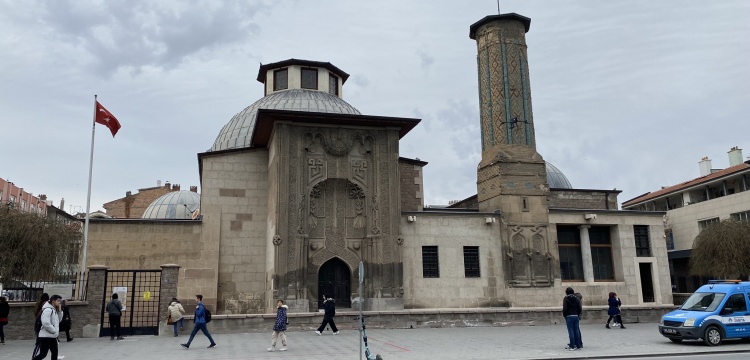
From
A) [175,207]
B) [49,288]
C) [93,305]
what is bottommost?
[93,305]

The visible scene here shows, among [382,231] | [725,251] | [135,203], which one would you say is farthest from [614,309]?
[135,203]

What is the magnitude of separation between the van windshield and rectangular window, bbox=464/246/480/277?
9.57 m

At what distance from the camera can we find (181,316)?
59.0ft

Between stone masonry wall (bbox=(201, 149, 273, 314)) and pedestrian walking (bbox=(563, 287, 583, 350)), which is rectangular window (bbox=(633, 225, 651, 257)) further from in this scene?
stone masonry wall (bbox=(201, 149, 273, 314))

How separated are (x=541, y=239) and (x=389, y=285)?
7694mm

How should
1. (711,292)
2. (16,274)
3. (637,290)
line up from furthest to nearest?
(637,290) → (16,274) → (711,292)

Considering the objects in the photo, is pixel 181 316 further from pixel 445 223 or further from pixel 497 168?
pixel 497 168

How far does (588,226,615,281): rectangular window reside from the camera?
2722 cm

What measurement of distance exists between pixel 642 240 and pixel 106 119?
25470mm

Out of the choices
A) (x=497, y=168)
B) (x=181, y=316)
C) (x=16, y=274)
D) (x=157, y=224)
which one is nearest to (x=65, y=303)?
(x=181, y=316)

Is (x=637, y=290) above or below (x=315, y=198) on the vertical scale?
below

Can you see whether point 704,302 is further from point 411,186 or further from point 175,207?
point 175,207

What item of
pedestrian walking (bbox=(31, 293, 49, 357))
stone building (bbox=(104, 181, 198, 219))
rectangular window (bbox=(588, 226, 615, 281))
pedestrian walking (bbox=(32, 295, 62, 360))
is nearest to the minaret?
rectangular window (bbox=(588, 226, 615, 281))

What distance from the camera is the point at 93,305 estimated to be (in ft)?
58.9
